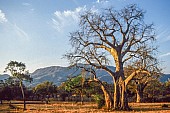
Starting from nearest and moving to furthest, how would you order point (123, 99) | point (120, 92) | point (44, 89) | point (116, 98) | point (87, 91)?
point (123, 99), point (116, 98), point (120, 92), point (87, 91), point (44, 89)

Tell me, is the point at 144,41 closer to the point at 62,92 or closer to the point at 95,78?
the point at 95,78

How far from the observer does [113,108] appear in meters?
30.9

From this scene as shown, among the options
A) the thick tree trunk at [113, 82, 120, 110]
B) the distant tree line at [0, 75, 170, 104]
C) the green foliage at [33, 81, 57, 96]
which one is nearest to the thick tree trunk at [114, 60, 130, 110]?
the thick tree trunk at [113, 82, 120, 110]

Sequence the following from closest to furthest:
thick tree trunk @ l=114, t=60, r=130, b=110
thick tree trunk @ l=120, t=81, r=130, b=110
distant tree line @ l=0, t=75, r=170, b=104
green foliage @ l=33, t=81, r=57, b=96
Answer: thick tree trunk @ l=120, t=81, r=130, b=110 → thick tree trunk @ l=114, t=60, r=130, b=110 → distant tree line @ l=0, t=75, r=170, b=104 → green foliage @ l=33, t=81, r=57, b=96

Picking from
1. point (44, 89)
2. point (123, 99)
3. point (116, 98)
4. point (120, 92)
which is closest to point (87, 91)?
point (44, 89)

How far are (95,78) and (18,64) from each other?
546 inches

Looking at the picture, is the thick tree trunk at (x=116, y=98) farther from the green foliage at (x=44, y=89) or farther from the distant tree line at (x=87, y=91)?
the green foliage at (x=44, y=89)

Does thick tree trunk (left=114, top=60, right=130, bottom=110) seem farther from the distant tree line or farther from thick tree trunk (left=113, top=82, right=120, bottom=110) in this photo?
the distant tree line

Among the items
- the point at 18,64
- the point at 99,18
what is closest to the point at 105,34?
the point at 99,18

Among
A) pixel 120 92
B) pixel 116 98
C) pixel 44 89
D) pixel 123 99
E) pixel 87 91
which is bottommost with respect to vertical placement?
pixel 123 99

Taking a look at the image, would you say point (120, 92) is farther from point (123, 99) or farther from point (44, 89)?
point (44, 89)

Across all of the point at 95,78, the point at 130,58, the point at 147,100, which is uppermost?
the point at 130,58

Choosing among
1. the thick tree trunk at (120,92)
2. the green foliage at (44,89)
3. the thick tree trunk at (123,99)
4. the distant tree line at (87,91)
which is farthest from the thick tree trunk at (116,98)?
the green foliage at (44,89)

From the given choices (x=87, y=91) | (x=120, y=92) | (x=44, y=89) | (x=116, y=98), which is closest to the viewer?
(x=116, y=98)
